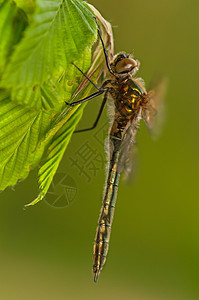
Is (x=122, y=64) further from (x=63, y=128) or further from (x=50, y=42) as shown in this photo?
(x=50, y=42)

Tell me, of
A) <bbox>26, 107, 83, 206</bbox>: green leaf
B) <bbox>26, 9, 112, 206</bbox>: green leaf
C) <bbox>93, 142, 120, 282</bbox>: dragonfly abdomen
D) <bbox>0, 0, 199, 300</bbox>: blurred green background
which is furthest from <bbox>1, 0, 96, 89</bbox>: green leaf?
<bbox>0, 0, 199, 300</bbox>: blurred green background

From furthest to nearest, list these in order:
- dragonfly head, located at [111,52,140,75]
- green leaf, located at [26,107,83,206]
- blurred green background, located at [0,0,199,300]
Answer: blurred green background, located at [0,0,199,300] → dragonfly head, located at [111,52,140,75] → green leaf, located at [26,107,83,206]

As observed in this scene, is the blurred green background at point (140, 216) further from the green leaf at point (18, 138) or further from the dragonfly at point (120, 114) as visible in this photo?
the green leaf at point (18, 138)

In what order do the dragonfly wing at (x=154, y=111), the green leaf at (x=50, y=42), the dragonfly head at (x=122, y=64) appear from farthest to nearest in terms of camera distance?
1. the dragonfly wing at (x=154, y=111)
2. the dragonfly head at (x=122, y=64)
3. the green leaf at (x=50, y=42)

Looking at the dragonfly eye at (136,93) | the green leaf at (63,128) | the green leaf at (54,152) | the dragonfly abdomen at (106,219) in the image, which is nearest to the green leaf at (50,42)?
the green leaf at (63,128)

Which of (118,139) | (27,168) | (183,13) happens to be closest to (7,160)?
(27,168)

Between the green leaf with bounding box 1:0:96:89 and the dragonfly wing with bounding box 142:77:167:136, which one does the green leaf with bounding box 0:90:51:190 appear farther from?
the dragonfly wing with bounding box 142:77:167:136

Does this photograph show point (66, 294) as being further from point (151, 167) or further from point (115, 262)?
point (151, 167)

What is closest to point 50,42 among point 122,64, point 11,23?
point 11,23
